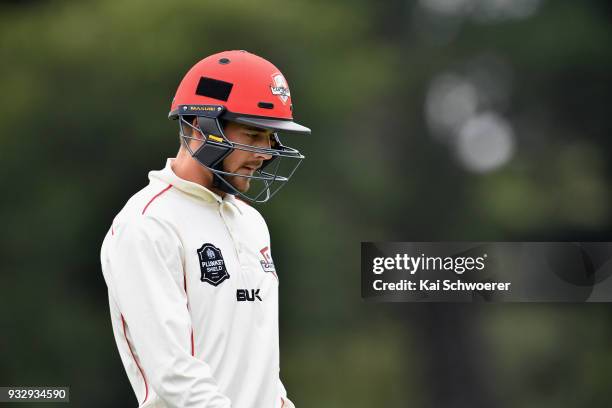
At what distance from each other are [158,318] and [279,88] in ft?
1.98

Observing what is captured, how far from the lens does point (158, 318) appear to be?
5.56ft

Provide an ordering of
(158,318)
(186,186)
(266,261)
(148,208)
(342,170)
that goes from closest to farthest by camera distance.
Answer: (158,318) < (148,208) < (186,186) < (266,261) < (342,170)

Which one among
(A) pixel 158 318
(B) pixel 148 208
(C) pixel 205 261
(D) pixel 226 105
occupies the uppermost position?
(D) pixel 226 105

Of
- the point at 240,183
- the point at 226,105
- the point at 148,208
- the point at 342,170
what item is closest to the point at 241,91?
the point at 226,105

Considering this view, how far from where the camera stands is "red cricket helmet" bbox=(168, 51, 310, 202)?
191 centimetres

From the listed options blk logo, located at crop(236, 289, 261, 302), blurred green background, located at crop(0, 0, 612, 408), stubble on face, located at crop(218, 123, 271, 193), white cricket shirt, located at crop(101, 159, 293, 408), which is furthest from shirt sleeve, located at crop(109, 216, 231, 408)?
blurred green background, located at crop(0, 0, 612, 408)

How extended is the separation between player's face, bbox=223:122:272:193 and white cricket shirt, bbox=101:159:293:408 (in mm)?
64

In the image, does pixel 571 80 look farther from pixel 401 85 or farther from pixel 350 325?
pixel 350 325

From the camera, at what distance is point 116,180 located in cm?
362

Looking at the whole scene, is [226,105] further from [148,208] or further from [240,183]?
[148,208]

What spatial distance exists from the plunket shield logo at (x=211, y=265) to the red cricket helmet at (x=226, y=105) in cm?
16

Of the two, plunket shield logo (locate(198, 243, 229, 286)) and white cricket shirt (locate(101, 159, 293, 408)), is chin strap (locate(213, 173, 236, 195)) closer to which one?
white cricket shirt (locate(101, 159, 293, 408))

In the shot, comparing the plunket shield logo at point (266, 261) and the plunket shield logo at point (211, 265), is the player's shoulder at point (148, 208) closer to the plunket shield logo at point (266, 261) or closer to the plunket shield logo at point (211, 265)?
the plunket shield logo at point (211, 265)

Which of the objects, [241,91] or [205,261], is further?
[241,91]
